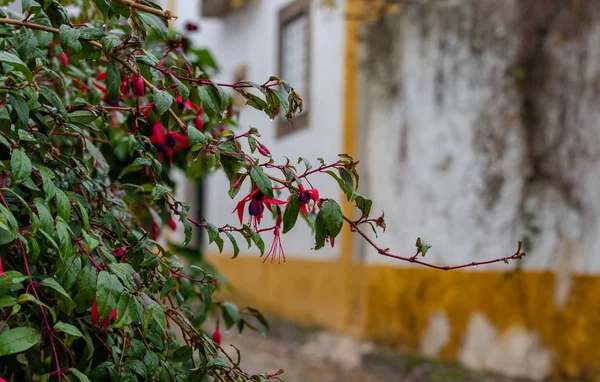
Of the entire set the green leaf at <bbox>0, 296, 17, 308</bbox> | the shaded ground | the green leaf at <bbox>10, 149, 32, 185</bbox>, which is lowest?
the shaded ground

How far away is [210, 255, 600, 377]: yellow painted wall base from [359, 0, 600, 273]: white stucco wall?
15 centimetres

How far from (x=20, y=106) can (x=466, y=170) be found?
5.34m

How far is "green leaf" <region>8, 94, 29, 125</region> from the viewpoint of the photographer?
5.61 feet

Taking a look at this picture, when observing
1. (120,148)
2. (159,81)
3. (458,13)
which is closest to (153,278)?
(159,81)

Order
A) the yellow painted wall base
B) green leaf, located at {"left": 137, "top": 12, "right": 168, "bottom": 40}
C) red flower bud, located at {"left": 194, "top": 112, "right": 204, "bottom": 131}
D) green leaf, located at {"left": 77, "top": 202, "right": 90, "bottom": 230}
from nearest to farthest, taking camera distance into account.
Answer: green leaf, located at {"left": 77, "top": 202, "right": 90, "bottom": 230} → green leaf, located at {"left": 137, "top": 12, "right": 168, "bottom": 40} → red flower bud, located at {"left": 194, "top": 112, "right": 204, "bottom": 131} → the yellow painted wall base

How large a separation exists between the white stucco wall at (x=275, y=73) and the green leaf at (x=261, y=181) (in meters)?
6.42

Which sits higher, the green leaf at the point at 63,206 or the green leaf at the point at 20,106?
the green leaf at the point at 20,106

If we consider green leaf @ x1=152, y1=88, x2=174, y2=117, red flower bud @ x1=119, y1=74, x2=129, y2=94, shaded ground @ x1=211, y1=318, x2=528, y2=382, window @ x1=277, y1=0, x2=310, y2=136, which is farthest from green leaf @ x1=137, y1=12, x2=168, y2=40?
window @ x1=277, y1=0, x2=310, y2=136

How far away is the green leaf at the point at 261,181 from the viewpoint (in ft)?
5.44

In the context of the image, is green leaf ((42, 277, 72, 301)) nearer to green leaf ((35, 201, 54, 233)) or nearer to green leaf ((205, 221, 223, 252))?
green leaf ((35, 201, 54, 233))

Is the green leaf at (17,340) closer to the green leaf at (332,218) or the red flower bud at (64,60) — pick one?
the green leaf at (332,218)

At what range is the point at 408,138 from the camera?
754cm

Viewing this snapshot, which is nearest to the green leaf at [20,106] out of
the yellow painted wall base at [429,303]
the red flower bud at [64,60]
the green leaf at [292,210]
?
the green leaf at [292,210]

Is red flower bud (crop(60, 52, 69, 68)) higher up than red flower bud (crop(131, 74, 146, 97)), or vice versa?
red flower bud (crop(60, 52, 69, 68))
